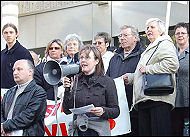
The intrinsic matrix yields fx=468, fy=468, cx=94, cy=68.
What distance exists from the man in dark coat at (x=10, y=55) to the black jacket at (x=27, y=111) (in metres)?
1.09

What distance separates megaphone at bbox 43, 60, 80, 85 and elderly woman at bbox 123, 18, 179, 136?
3.47 ft

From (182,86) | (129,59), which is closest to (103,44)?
(129,59)

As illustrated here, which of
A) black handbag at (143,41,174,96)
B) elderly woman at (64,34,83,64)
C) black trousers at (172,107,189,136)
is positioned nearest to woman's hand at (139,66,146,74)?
black handbag at (143,41,174,96)

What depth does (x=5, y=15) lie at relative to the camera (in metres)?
10.2

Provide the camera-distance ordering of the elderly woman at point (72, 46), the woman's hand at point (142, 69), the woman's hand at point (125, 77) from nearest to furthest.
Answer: the woman's hand at point (142, 69), the woman's hand at point (125, 77), the elderly woman at point (72, 46)

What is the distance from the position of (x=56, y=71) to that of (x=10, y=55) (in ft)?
6.11

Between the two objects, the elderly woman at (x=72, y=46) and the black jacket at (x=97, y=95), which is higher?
the elderly woman at (x=72, y=46)

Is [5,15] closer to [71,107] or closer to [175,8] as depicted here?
[175,8]

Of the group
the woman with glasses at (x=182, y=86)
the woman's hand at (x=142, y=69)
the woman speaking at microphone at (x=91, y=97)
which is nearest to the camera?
the woman speaking at microphone at (x=91, y=97)

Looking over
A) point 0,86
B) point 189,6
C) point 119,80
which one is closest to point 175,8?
point 189,6

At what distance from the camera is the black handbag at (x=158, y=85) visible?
583 cm

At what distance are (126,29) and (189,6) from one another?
372 centimetres

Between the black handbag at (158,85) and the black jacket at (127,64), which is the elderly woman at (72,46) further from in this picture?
the black handbag at (158,85)

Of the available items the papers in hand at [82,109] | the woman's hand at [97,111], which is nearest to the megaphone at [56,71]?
the papers in hand at [82,109]
